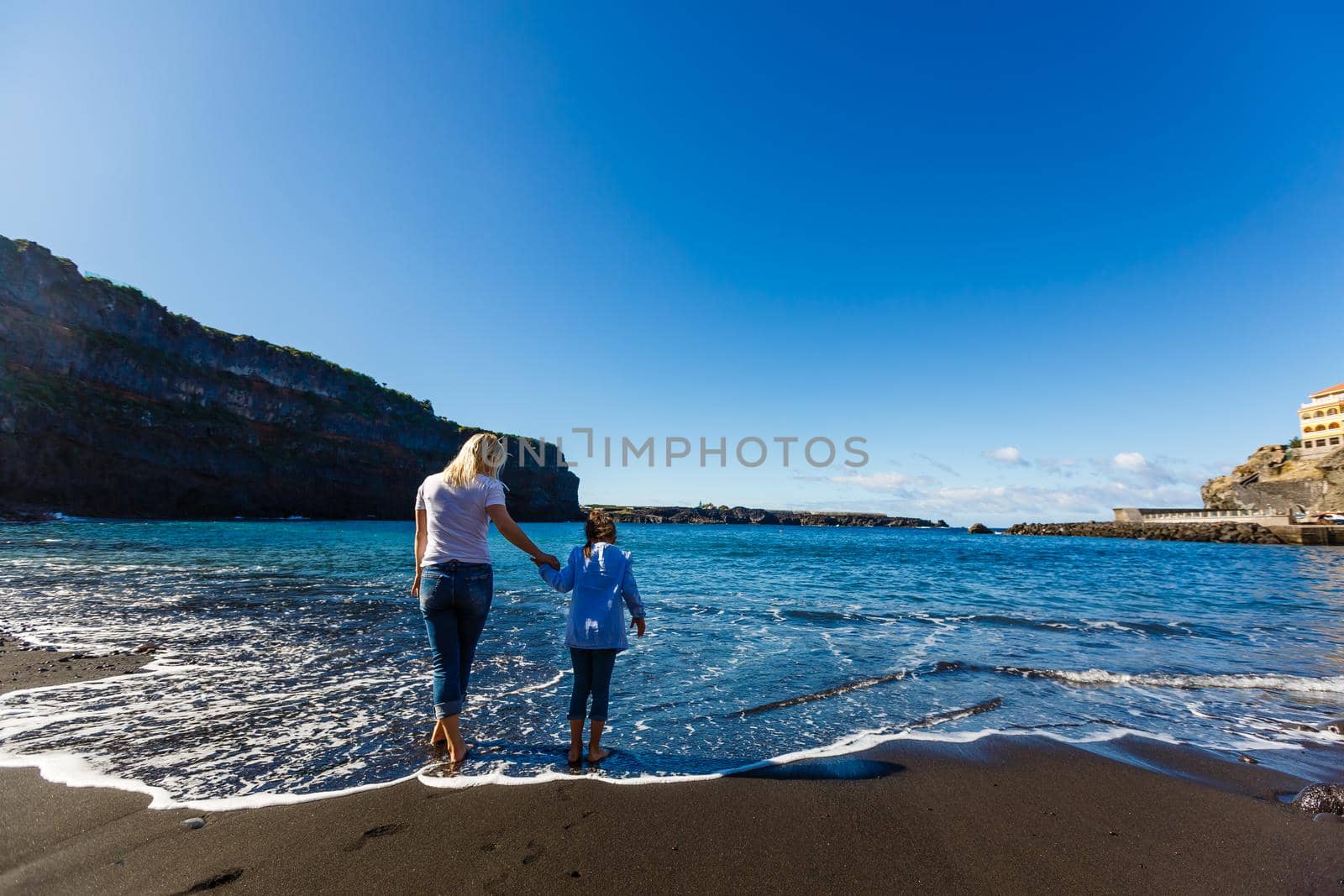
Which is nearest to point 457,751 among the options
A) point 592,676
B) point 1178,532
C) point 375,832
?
point 375,832

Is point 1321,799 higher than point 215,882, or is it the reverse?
point 215,882

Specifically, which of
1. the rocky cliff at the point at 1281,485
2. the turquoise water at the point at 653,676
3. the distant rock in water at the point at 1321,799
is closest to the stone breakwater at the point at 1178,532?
the rocky cliff at the point at 1281,485

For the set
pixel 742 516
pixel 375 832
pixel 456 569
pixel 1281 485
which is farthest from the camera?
pixel 742 516

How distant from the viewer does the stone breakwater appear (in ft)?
160

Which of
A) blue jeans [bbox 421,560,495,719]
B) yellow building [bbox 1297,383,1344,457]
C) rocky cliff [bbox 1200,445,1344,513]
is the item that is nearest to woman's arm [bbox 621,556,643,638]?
blue jeans [bbox 421,560,495,719]

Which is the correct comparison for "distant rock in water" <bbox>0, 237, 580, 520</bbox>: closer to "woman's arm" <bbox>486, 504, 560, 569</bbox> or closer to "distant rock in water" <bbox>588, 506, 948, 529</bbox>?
"woman's arm" <bbox>486, 504, 560, 569</bbox>

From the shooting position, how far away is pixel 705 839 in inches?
120

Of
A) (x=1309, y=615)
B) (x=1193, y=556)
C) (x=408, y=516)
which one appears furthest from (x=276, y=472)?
(x=1193, y=556)

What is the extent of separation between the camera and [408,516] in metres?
87.9

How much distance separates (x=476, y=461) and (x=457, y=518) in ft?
1.51

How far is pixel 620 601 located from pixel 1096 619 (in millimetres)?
12753

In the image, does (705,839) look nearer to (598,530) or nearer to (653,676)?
(598,530)

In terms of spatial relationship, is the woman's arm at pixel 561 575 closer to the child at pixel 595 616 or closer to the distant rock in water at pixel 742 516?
the child at pixel 595 616

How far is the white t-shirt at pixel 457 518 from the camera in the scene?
392cm
